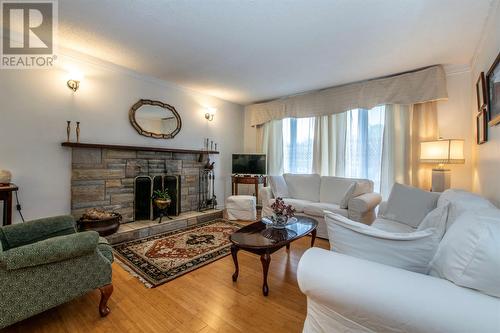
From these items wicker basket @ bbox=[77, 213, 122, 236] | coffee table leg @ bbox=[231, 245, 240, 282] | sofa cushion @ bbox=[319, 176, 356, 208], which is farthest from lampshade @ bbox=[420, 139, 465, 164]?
wicker basket @ bbox=[77, 213, 122, 236]

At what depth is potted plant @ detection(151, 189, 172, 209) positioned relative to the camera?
353 centimetres

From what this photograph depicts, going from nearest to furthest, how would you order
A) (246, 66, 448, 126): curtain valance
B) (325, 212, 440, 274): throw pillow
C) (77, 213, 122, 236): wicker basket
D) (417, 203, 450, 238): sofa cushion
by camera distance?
(325, 212, 440, 274): throw pillow, (417, 203, 450, 238): sofa cushion, (77, 213, 122, 236): wicker basket, (246, 66, 448, 126): curtain valance

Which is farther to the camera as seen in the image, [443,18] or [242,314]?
[443,18]

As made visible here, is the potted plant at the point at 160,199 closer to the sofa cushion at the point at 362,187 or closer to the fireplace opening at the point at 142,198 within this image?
the fireplace opening at the point at 142,198

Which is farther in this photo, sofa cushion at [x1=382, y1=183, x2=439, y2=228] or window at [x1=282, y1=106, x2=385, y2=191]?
window at [x1=282, y1=106, x2=385, y2=191]

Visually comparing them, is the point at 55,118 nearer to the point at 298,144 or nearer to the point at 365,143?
the point at 298,144

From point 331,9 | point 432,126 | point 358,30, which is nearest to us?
point 331,9

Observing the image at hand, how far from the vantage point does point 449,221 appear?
1.47m

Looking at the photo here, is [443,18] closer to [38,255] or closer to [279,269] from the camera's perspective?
[279,269]

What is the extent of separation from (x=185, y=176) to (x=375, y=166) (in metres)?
3.35

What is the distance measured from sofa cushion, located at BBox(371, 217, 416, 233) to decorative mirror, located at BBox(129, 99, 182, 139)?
3.48 meters

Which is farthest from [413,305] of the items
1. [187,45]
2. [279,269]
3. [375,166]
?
[375,166]

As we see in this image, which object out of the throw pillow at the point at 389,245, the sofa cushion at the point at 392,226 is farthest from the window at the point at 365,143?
the throw pillow at the point at 389,245

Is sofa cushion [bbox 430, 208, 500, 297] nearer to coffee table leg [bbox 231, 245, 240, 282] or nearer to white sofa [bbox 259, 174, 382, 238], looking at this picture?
coffee table leg [bbox 231, 245, 240, 282]
